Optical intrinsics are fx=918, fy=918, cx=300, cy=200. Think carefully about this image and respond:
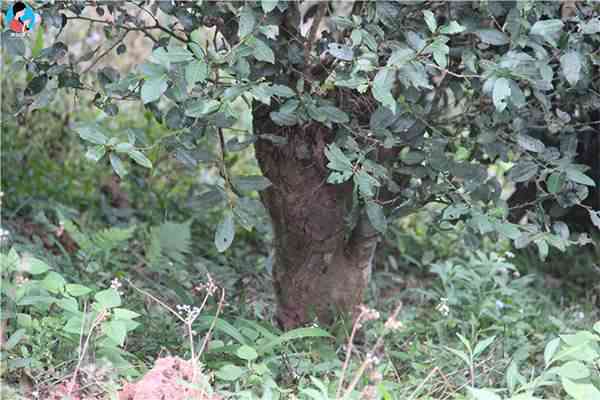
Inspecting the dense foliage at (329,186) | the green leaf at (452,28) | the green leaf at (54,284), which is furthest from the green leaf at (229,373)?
the green leaf at (452,28)

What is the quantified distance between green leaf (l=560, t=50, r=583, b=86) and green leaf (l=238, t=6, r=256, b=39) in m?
0.83

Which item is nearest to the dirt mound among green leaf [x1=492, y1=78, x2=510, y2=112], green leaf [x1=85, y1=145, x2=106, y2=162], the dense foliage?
the dense foliage

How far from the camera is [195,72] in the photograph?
7.19ft

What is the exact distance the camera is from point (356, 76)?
2.33 m

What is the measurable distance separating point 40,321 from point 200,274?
107cm

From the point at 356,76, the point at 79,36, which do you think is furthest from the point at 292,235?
the point at 79,36

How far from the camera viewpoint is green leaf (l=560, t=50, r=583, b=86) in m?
2.41

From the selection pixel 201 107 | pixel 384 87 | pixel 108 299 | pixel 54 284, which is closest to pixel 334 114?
pixel 384 87

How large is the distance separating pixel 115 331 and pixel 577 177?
1.34 meters

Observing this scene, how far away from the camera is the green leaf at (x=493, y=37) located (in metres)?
2.50

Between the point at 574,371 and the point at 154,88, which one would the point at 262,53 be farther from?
the point at 574,371

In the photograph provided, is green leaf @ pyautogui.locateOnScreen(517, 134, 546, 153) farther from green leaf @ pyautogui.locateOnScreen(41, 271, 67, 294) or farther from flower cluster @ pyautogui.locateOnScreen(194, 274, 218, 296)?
green leaf @ pyautogui.locateOnScreen(41, 271, 67, 294)

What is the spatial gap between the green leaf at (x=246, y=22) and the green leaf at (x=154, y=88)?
241 mm

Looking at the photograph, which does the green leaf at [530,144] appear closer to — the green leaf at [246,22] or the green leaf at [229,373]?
the green leaf at [246,22]
